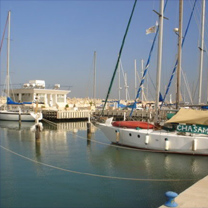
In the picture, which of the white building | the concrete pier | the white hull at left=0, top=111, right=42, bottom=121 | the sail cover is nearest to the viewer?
the concrete pier

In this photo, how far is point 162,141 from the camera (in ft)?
60.1

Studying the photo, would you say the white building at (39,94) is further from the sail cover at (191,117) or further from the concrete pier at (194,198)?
the concrete pier at (194,198)

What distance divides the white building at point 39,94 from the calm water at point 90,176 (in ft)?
110

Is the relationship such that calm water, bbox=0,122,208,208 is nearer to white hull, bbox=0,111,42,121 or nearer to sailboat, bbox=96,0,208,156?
sailboat, bbox=96,0,208,156

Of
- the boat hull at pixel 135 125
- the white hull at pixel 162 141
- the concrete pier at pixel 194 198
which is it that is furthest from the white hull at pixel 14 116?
the concrete pier at pixel 194 198

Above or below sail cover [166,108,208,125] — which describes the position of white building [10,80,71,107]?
above

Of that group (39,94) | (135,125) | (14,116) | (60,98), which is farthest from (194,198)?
(60,98)

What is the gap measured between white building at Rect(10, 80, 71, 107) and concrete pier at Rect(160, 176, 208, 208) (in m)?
46.2

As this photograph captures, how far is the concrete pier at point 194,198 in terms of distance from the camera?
7252mm

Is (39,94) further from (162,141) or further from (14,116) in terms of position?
(162,141)

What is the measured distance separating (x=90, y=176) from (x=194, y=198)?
7.35 metres

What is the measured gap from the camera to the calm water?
10891 mm

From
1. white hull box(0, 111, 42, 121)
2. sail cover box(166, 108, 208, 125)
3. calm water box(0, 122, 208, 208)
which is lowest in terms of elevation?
calm water box(0, 122, 208, 208)

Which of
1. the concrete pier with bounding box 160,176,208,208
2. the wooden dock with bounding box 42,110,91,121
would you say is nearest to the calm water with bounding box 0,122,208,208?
the concrete pier with bounding box 160,176,208,208
